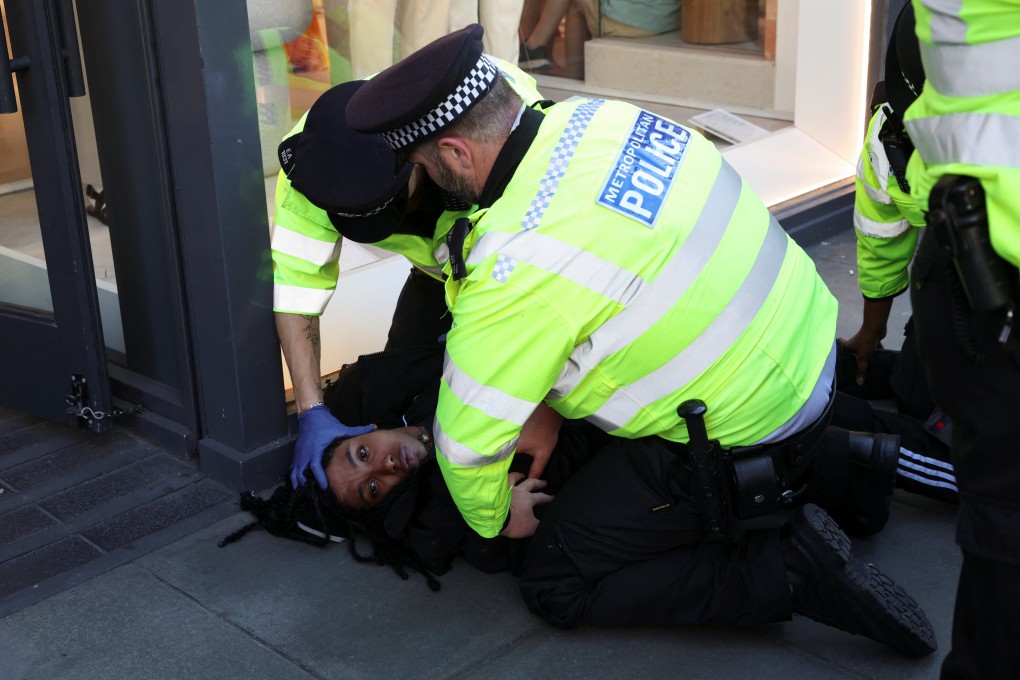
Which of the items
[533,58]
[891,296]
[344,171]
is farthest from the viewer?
[533,58]

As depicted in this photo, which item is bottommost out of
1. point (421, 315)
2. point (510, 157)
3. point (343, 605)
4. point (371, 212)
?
point (343, 605)

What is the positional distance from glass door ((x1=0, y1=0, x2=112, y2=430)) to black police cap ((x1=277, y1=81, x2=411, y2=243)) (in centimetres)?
70

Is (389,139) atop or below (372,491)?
atop

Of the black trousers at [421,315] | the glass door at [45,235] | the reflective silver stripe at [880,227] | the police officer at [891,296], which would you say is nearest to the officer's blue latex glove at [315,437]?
the black trousers at [421,315]

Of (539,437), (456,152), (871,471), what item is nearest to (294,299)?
(539,437)

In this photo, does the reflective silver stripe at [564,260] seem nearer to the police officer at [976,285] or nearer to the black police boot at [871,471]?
the police officer at [976,285]

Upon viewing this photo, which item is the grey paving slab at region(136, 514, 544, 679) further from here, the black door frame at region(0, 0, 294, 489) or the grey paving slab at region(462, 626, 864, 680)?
the black door frame at region(0, 0, 294, 489)

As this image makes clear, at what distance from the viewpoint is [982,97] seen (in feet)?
5.25

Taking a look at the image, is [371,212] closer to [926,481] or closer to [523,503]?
[523,503]

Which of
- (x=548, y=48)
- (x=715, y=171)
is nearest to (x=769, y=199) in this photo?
(x=548, y=48)

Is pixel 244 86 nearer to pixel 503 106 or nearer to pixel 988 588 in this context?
pixel 503 106

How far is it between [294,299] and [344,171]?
53 centimetres

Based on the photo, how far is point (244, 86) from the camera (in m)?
3.03

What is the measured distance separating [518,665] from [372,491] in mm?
657
